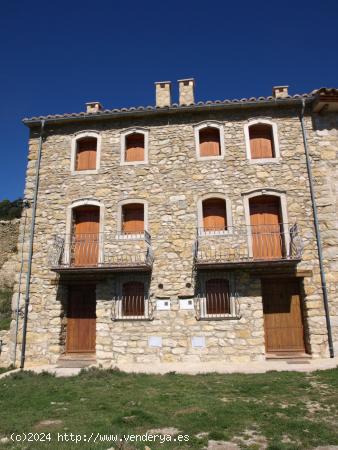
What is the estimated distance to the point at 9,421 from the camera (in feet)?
18.2

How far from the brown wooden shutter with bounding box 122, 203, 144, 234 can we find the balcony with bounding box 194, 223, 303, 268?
6.72 feet

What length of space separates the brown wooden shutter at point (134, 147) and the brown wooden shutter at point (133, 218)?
69.7 inches

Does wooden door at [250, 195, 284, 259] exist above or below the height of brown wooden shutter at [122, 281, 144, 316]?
above

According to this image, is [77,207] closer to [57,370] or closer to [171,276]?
[171,276]

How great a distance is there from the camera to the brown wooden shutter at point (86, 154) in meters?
12.3

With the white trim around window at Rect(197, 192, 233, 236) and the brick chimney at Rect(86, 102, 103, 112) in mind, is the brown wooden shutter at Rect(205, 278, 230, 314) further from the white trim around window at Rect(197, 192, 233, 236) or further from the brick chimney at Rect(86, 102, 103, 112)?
the brick chimney at Rect(86, 102, 103, 112)

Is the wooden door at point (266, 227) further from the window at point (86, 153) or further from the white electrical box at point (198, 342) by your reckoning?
the window at point (86, 153)

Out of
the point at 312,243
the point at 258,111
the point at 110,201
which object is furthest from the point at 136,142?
the point at 312,243

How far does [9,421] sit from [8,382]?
10.5 ft

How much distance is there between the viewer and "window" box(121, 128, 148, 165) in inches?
472

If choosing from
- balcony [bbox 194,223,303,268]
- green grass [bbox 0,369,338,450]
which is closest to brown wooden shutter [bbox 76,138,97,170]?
balcony [bbox 194,223,303,268]

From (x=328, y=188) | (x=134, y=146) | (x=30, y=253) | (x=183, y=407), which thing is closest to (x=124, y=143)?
(x=134, y=146)

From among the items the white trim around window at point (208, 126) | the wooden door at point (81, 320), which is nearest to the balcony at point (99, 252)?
the wooden door at point (81, 320)

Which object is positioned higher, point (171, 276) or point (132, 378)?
point (171, 276)
